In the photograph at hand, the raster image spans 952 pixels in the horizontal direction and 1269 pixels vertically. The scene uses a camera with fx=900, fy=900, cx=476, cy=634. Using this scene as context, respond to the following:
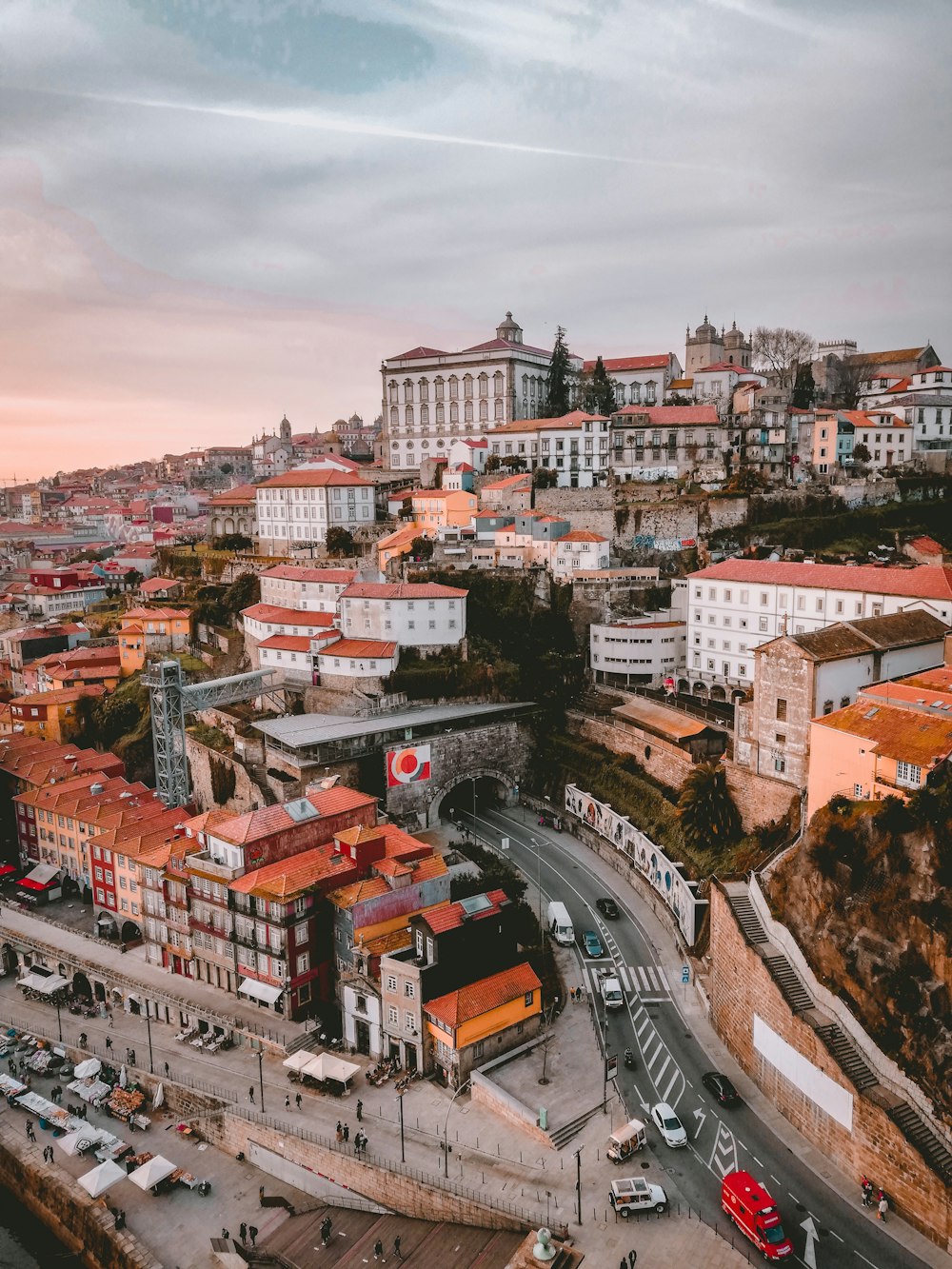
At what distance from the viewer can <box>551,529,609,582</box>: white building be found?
177 feet

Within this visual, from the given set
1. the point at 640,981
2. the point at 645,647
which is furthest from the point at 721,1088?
the point at 645,647

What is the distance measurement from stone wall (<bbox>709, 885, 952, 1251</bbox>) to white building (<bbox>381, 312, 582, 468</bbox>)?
52.3 metres

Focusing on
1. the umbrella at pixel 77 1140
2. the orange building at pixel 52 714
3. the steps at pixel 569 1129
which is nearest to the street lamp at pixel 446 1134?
the steps at pixel 569 1129

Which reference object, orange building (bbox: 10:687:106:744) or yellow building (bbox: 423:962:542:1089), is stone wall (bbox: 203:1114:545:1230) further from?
orange building (bbox: 10:687:106:744)

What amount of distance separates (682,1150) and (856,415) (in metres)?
51.7

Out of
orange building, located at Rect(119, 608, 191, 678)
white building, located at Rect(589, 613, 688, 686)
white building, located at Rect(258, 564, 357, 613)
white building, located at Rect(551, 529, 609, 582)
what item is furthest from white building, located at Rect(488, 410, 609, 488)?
orange building, located at Rect(119, 608, 191, 678)

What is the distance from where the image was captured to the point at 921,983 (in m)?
21.7

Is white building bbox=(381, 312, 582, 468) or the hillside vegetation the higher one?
white building bbox=(381, 312, 582, 468)

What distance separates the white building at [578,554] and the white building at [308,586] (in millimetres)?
12304

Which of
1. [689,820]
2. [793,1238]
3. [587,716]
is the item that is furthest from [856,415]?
[793,1238]

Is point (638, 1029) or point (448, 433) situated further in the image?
point (448, 433)

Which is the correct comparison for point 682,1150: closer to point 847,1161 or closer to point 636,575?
point 847,1161

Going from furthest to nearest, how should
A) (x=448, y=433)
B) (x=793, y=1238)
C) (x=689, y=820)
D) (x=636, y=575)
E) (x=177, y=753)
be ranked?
(x=448, y=433), (x=636, y=575), (x=177, y=753), (x=689, y=820), (x=793, y=1238)

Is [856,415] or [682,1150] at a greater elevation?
[856,415]
